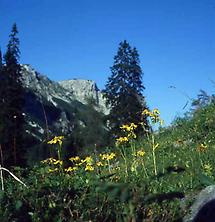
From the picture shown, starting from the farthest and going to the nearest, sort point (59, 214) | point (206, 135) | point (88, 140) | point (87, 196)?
point (88, 140)
point (206, 135)
point (87, 196)
point (59, 214)

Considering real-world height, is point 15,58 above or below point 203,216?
above

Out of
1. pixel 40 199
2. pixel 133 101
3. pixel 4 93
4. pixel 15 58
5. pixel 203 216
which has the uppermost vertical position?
pixel 15 58

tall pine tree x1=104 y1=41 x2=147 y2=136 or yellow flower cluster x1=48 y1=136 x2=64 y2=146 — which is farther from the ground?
tall pine tree x1=104 y1=41 x2=147 y2=136

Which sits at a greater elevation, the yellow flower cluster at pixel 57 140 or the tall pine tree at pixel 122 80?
the tall pine tree at pixel 122 80

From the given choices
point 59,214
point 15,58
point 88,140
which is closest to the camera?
point 59,214

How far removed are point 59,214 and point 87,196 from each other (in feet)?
1.68

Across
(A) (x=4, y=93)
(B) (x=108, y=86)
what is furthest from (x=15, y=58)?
(B) (x=108, y=86)

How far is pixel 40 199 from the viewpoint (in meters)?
3.52

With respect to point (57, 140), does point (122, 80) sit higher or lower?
higher

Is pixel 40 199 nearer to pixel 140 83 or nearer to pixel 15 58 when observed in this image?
pixel 140 83

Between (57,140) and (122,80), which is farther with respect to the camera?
(122,80)

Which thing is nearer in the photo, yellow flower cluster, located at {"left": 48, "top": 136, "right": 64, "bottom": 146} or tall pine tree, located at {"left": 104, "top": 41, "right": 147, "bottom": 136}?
yellow flower cluster, located at {"left": 48, "top": 136, "right": 64, "bottom": 146}

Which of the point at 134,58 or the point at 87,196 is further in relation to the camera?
the point at 134,58

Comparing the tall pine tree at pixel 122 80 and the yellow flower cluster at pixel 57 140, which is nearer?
the yellow flower cluster at pixel 57 140
